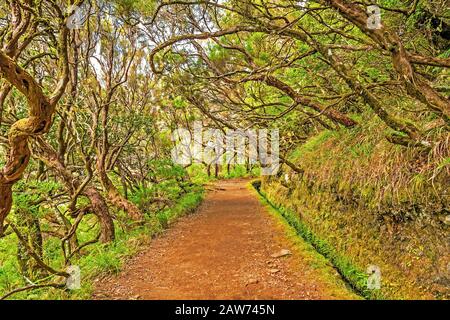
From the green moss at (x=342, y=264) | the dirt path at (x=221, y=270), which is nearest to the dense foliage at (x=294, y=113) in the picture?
the green moss at (x=342, y=264)

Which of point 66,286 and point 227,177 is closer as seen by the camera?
point 66,286

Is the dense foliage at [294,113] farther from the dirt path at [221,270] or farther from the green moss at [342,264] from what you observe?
the dirt path at [221,270]

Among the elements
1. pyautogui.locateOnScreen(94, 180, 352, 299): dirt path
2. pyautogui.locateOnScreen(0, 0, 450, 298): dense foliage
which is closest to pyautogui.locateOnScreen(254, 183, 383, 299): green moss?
pyautogui.locateOnScreen(0, 0, 450, 298): dense foliage

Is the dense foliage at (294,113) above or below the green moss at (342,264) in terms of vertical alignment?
above

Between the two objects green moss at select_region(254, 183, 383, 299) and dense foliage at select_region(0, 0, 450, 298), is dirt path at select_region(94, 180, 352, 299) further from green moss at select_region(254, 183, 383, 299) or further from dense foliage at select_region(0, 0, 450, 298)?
dense foliage at select_region(0, 0, 450, 298)

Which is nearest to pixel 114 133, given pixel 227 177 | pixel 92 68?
pixel 92 68

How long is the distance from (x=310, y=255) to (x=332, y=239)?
91 centimetres

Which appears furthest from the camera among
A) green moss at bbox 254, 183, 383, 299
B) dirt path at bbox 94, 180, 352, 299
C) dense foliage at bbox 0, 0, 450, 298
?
green moss at bbox 254, 183, 383, 299

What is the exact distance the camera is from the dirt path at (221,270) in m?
4.28

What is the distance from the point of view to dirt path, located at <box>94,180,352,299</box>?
14.0 ft

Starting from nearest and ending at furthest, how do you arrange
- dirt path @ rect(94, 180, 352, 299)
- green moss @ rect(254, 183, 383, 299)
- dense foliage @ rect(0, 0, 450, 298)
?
dense foliage @ rect(0, 0, 450, 298)
dirt path @ rect(94, 180, 352, 299)
green moss @ rect(254, 183, 383, 299)

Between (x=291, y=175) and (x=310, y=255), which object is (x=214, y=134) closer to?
(x=291, y=175)

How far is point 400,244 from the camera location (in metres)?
4.34

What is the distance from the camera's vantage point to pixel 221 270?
512 centimetres
